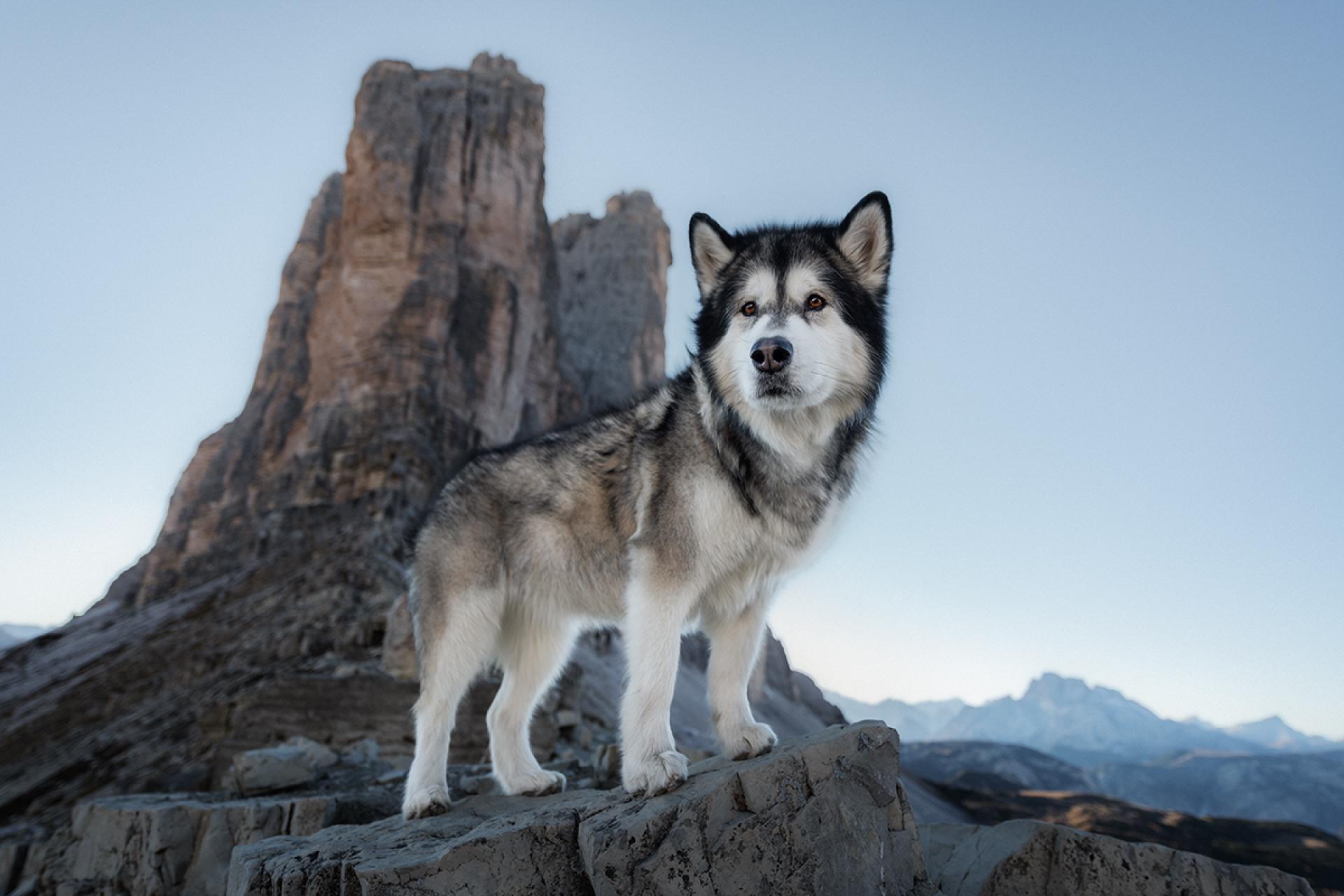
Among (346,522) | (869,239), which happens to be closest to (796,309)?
(869,239)

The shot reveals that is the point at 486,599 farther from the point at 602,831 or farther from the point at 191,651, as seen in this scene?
the point at 191,651

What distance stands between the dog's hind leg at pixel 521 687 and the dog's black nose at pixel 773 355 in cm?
257

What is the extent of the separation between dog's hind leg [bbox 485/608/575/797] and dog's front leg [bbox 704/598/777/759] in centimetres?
131

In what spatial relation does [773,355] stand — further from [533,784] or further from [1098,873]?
[1098,873]

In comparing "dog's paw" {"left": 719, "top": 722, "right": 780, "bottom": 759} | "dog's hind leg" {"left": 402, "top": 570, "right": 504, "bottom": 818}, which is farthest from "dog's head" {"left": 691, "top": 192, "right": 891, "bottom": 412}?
"dog's hind leg" {"left": 402, "top": 570, "right": 504, "bottom": 818}

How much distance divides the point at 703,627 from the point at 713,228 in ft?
8.02

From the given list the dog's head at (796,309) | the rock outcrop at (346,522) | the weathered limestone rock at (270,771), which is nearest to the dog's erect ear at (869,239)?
the dog's head at (796,309)

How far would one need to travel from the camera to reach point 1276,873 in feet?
14.8

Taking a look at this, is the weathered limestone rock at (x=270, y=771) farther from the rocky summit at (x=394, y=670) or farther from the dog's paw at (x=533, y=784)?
the dog's paw at (x=533, y=784)

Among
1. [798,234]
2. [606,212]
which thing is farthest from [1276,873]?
[606,212]

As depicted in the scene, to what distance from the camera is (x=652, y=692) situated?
12.5 ft

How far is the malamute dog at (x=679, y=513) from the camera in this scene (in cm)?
388

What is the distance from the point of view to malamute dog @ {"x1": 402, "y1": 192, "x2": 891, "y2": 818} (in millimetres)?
3879

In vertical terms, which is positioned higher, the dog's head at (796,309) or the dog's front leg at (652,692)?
the dog's head at (796,309)
